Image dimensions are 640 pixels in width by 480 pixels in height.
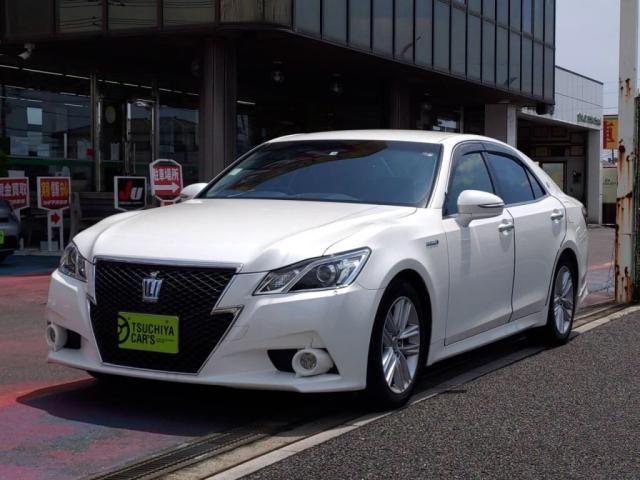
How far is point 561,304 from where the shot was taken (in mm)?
7758

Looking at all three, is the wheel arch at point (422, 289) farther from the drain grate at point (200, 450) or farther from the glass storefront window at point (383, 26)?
the glass storefront window at point (383, 26)

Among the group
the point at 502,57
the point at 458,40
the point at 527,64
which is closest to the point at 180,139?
the point at 458,40

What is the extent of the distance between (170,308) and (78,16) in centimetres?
1444

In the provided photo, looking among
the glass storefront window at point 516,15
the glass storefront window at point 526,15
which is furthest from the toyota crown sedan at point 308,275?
the glass storefront window at point 526,15

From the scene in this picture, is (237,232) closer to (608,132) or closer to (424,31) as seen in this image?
(424,31)

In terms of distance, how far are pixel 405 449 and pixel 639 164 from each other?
296 inches

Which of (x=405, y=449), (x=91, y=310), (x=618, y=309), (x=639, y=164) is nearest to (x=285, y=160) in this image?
(x=91, y=310)

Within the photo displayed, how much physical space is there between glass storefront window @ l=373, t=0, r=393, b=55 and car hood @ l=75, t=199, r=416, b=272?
14.6m

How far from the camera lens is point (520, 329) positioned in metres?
6.96

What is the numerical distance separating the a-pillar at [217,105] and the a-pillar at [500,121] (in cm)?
1417

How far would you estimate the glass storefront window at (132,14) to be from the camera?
17.4 meters

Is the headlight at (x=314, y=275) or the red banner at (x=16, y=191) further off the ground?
the red banner at (x=16, y=191)

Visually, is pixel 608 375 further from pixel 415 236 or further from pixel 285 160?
pixel 285 160

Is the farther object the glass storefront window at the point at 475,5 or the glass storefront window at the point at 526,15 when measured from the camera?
the glass storefront window at the point at 526,15
